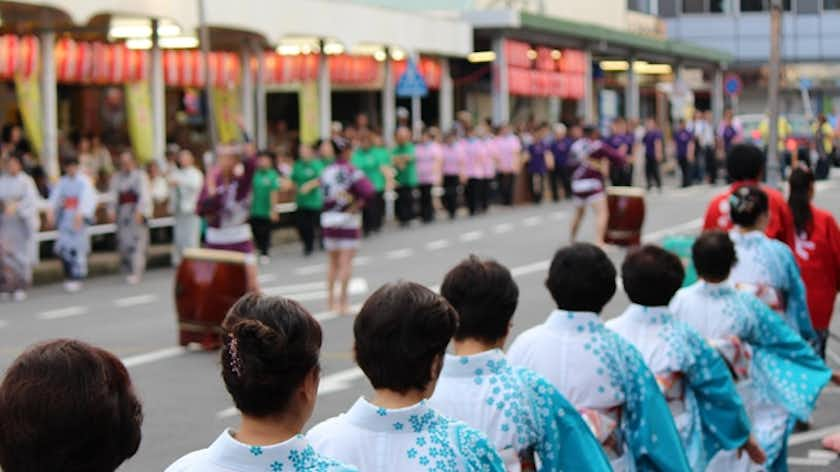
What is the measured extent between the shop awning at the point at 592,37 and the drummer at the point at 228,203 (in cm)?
2306

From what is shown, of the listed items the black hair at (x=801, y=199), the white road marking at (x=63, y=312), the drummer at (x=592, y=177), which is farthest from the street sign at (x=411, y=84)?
the black hair at (x=801, y=199)

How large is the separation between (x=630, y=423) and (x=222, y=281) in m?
9.06

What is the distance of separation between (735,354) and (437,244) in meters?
17.9

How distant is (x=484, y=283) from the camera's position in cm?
477

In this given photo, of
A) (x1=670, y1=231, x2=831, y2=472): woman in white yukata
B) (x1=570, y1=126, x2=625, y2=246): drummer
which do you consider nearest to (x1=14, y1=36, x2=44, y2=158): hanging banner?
(x1=570, y1=126, x2=625, y2=246): drummer

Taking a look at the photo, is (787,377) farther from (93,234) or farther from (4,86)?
(4,86)

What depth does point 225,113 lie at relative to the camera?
28.9 m

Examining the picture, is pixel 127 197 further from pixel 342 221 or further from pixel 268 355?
pixel 268 355

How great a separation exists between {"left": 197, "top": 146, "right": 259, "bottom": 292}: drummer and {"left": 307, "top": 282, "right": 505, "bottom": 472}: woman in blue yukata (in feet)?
35.5

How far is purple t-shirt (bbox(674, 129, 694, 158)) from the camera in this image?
38.7 meters

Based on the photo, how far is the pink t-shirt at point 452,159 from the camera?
1262 inches

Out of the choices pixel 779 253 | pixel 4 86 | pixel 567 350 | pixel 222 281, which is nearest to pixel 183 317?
pixel 222 281

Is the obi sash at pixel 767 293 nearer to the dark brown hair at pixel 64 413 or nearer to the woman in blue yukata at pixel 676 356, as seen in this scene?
the woman in blue yukata at pixel 676 356

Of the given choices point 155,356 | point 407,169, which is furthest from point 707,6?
point 155,356
